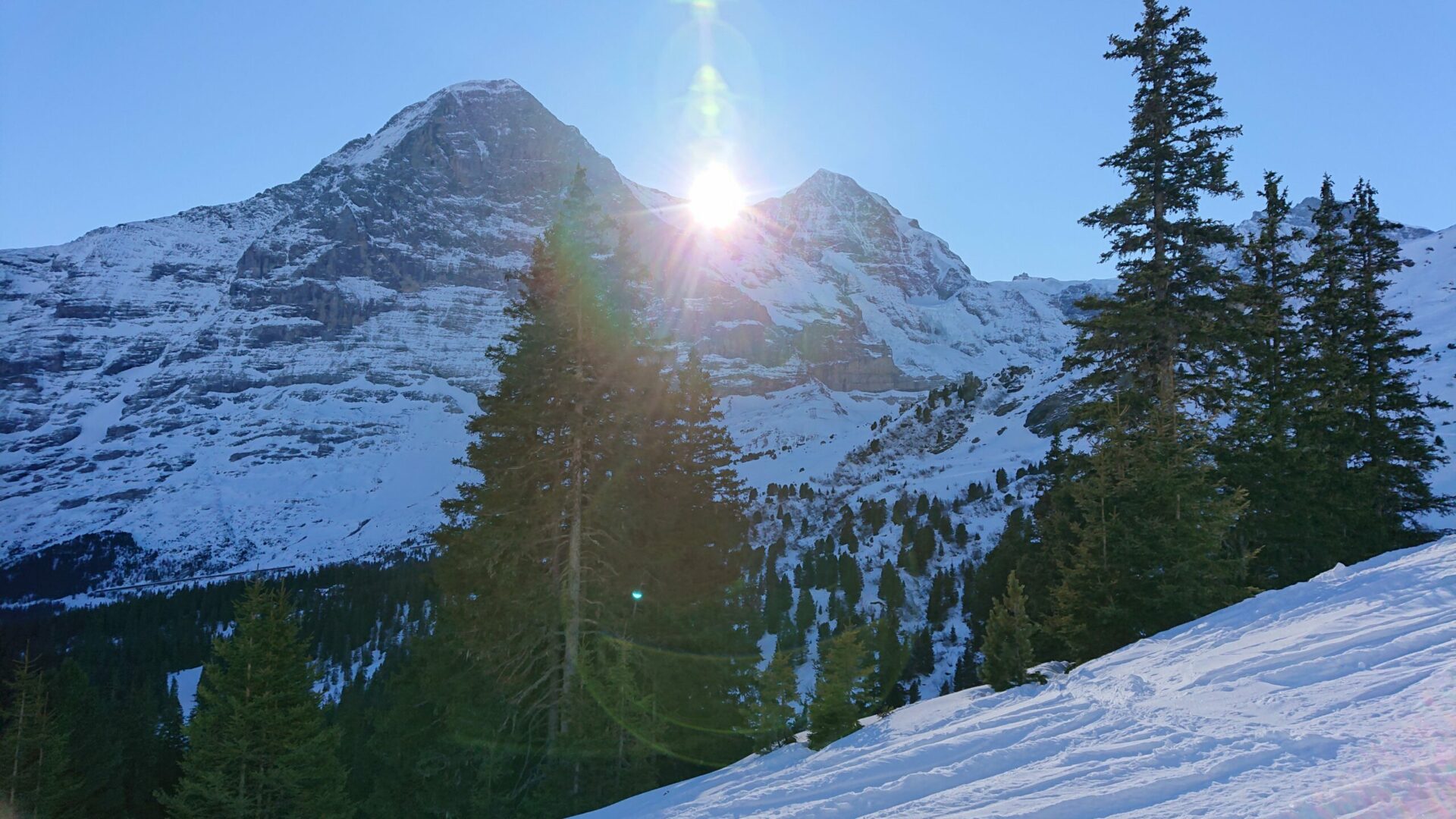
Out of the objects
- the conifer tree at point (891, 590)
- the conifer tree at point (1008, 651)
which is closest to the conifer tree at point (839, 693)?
the conifer tree at point (1008, 651)

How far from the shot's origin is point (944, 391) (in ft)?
294

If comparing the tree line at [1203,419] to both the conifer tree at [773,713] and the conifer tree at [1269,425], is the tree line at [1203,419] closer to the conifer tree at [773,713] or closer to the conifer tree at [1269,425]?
the conifer tree at [1269,425]

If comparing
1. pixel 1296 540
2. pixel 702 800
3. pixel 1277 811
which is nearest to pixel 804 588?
pixel 1296 540

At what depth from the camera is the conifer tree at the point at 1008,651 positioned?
10633mm

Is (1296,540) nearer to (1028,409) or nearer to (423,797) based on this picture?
(423,797)

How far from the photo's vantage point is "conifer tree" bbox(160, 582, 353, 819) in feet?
61.1

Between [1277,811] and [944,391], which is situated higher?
[944,391]

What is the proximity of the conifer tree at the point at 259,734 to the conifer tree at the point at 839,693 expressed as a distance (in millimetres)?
14974

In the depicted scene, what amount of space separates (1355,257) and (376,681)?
66917mm

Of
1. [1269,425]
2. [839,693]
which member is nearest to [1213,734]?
[839,693]

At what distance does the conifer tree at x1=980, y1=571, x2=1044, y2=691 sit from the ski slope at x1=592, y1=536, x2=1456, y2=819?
494 millimetres

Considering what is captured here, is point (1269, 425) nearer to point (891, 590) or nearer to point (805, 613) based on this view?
point (891, 590)

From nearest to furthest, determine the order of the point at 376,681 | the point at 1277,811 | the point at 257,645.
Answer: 1. the point at 1277,811
2. the point at 257,645
3. the point at 376,681

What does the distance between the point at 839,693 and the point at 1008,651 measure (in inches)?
98.4
